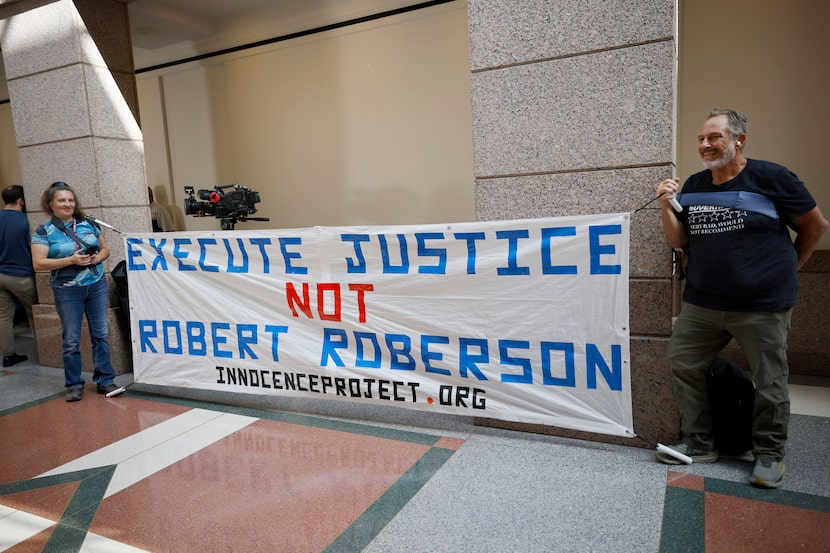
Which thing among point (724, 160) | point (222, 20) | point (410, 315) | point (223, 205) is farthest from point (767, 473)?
point (222, 20)

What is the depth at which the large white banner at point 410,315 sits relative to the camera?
2.65m

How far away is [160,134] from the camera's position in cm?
740

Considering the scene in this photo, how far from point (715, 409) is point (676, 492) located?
20.1 inches

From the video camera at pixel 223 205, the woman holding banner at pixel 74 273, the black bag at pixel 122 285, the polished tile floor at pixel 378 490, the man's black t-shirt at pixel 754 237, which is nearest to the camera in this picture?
the polished tile floor at pixel 378 490

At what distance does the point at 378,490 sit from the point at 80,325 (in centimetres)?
266

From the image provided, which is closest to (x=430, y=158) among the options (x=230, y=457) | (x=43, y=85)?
(x=43, y=85)

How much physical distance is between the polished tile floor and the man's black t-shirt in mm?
783

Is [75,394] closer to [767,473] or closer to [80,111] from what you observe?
[80,111]

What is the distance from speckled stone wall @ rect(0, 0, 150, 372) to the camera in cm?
445

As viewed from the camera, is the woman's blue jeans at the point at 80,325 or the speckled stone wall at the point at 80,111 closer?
the woman's blue jeans at the point at 80,325

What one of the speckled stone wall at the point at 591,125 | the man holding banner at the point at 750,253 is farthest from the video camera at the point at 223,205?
the man holding banner at the point at 750,253

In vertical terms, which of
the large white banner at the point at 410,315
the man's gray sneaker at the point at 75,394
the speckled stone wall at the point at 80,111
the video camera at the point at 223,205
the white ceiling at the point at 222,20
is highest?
the white ceiling at the point at 222,20

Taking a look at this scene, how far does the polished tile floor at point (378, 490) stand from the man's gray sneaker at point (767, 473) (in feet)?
0.12

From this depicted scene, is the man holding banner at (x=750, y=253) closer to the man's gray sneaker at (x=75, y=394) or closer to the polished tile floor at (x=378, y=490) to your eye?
the polished tile floor at (x=378, y=490)
